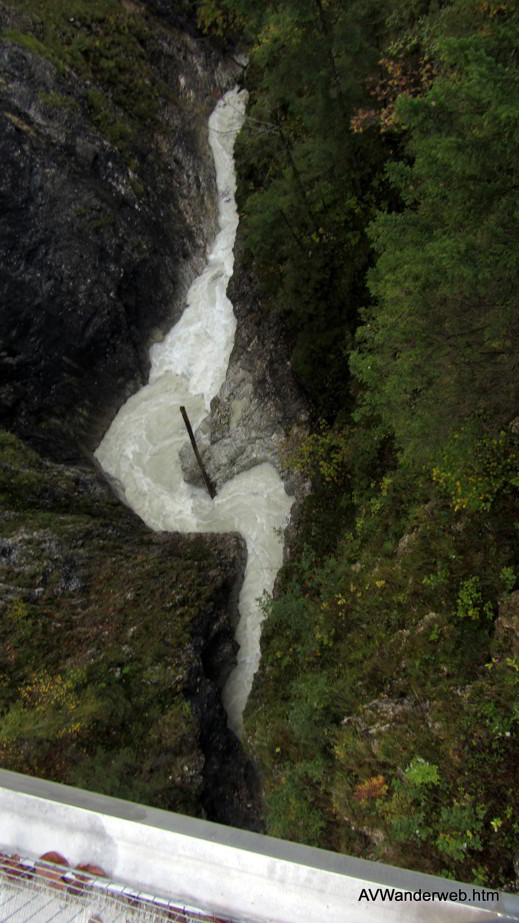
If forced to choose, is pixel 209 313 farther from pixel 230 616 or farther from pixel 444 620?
pixel 444 620

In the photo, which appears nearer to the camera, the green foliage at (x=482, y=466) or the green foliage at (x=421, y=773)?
the green foliage at (x=421, y=773)

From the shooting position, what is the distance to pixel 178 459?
18141mm

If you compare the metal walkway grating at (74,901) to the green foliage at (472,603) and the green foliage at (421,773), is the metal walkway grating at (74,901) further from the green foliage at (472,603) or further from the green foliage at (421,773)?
the green foliage at (472,603)

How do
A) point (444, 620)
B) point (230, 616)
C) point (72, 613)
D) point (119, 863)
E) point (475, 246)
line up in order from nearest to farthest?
point (119, 863) → point (475, 246) → point (444, 620) → point (72, 613) → point (230, 616)

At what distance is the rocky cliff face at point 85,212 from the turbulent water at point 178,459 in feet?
2.34

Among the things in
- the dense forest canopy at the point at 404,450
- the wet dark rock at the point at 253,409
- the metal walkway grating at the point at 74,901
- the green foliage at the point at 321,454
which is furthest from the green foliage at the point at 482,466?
the wet dark rock at the point at 253,409

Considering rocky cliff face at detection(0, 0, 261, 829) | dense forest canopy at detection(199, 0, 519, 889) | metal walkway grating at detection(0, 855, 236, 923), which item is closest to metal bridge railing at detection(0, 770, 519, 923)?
metal walkway grating at detection(0, 855, 236, 923)

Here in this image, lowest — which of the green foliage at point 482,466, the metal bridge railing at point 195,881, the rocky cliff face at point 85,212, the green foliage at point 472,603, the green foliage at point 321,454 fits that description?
the green foliage at point 321,454

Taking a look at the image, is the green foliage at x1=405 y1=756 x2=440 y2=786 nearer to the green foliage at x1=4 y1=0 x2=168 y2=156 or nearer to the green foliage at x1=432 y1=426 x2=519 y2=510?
the green foliage at x1=432 y1=426 x2=519 y2=510

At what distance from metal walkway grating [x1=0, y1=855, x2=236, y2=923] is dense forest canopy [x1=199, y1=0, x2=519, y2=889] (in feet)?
13.3

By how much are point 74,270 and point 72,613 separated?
1163 centimetres

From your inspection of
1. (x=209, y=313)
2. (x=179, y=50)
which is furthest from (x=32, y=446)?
(x=179, y=50)

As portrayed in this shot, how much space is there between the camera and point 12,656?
482 inches

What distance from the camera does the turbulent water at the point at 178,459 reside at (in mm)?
15570
